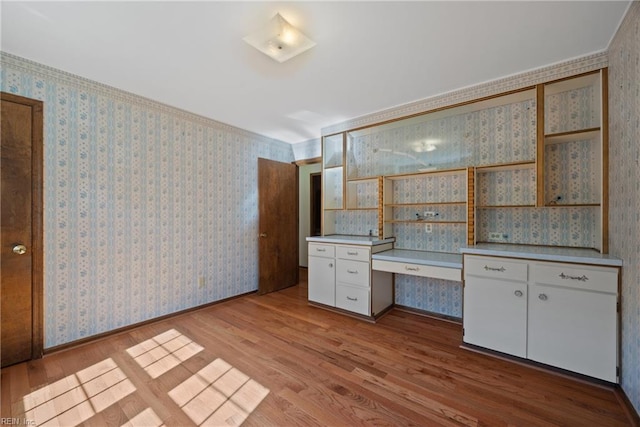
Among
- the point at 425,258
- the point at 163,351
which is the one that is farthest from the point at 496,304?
the point at 163,351

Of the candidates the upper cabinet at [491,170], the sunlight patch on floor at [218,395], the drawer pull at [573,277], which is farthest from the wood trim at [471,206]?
the sunlight patch on floor at [218,395]

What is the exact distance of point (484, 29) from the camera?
182 centimetres

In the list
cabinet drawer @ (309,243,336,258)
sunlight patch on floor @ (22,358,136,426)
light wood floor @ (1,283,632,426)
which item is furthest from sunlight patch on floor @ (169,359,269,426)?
cabinet drawer @ (309,243,336,258)

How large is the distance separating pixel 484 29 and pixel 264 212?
3164mm

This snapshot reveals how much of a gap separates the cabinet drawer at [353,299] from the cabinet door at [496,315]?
0.98 meters

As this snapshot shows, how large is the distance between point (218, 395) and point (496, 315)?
2188mm

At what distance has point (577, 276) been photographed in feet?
6.10

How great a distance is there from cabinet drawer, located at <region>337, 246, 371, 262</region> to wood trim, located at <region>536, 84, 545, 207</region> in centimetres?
159

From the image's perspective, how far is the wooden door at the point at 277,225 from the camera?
3.95 metres

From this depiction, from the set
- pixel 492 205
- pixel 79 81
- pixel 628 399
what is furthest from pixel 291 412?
pixel 79 81

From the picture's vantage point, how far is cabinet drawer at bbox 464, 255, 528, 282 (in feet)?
6.77

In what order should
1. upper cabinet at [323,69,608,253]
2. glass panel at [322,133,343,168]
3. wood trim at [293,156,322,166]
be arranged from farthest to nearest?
wood trim at [293,156,322,166] → glass panel at [322,133,343,168] → upper cabinet at [323,69,608,253]

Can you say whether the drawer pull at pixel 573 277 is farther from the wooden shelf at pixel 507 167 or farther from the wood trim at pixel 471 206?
the wooden shelf at pixel 507 167

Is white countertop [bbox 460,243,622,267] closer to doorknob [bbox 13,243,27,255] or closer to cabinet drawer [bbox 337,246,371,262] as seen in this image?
cabinet drawer [bbox 337,246,371,262]
